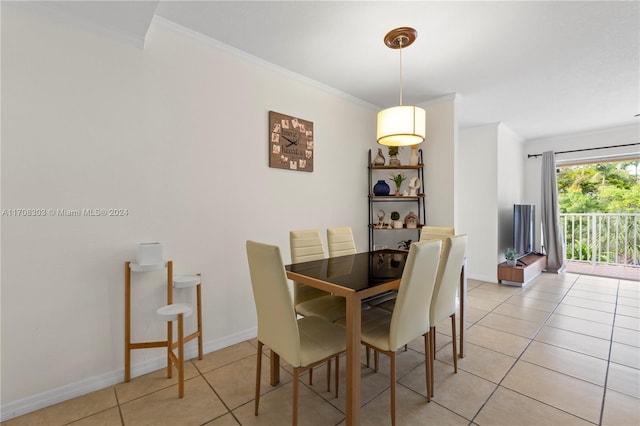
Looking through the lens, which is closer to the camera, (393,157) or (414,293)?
(414,293)

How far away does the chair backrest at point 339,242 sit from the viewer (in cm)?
275

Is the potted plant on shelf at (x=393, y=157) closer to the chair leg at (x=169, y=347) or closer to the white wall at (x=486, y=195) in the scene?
the white wall at (x=486, y=195)

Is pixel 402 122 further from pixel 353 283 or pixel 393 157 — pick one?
pixel 393 157

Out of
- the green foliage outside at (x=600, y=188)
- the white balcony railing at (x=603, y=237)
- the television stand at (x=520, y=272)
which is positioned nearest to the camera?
the television stand at (x=520, y=272)

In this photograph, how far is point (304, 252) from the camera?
247 centimetres

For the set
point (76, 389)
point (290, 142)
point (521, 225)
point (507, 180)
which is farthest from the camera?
point (507, 180)

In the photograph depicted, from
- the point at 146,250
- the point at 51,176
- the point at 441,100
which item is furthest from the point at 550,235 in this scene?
the point at 51,176

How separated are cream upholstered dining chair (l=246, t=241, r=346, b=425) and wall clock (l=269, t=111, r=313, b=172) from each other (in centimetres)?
148

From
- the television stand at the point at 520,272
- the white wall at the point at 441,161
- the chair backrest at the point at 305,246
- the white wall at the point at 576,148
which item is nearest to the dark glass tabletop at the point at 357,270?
the chair backrest at the point at 305,246

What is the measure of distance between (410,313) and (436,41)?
7.09 feet

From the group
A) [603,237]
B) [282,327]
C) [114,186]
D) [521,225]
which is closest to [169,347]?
[282,327]

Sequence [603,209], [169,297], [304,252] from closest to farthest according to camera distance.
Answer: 1. [169,297]
2. [304,252]
3. [603,209]

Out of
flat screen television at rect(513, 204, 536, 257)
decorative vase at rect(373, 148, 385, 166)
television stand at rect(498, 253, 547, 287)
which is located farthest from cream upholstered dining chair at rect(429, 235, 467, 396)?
flat screen television at rect(513, 204, 536, 257)

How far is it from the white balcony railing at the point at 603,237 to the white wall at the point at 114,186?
624 cm
